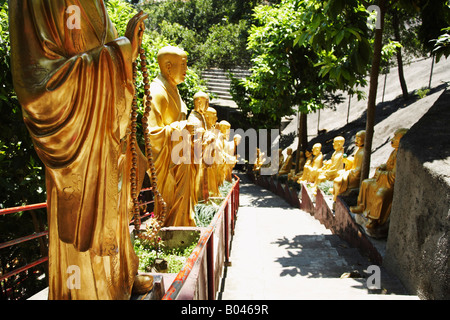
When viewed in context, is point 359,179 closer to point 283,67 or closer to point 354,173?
point 354,173

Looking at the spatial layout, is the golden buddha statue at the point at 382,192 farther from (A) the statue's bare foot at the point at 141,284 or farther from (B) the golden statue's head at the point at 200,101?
(A) the statue's bare foot at the point at 141,284

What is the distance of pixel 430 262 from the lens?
10.5 ft

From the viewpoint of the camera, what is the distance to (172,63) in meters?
4.09

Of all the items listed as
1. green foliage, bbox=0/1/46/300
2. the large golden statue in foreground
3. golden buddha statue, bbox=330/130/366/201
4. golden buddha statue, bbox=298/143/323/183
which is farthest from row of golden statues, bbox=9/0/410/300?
golden buddha statue, bbox=298/143/323/183

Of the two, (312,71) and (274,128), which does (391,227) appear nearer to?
(312,71)

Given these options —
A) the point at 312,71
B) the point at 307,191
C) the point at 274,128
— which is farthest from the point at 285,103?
the point at 274,128

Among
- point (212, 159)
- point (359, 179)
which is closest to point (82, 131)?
point (212, 159)

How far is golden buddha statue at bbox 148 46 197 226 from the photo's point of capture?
156 inches

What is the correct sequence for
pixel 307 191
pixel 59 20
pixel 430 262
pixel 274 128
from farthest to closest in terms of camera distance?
1. pixel 274 128
2. pixel 307 191
3. pixel 430 262
4. pixel 59 20

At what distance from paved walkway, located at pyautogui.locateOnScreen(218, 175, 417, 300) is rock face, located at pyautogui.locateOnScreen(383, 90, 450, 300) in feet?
0.83

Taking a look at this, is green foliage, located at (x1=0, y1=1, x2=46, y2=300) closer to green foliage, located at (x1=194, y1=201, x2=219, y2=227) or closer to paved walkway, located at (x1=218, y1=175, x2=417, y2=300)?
green foliage, located at (x1=194, y1=201, x2=219, y2=227)

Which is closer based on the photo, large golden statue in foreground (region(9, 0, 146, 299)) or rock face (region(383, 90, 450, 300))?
large golden statue in foreground (region(9, 0, 146, 299))

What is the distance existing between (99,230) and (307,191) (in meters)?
9.41

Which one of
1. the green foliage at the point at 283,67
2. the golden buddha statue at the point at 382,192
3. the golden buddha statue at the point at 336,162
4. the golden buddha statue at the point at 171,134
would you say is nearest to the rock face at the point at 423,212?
the golden buddha statue at the point at 382,192
